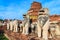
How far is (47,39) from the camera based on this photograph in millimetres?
12148

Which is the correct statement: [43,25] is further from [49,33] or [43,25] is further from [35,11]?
[35,11]

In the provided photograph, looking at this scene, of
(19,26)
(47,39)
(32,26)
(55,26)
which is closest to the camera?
(47,39)

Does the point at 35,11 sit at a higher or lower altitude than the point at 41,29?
higher

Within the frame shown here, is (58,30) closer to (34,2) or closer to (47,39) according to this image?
(47,39)

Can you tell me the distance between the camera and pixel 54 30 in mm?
15086

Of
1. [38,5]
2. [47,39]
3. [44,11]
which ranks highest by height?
[38,5]

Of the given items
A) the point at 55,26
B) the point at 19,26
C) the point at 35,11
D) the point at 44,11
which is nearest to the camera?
the point at 44,11

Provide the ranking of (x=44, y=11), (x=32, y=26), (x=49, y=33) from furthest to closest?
(x=32, y=26), (x=44, y=11), (x=49, y=33)

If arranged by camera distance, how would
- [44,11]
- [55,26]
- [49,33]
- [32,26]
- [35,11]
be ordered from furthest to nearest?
1. [35,11]
2. [32,26]
3. [55,26]
4. [44,11]
5. [49,33]

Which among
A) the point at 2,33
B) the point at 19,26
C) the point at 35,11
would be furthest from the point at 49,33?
the point at 35,11

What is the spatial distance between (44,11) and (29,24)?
4.58m

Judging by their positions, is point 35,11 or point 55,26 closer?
point 55,26

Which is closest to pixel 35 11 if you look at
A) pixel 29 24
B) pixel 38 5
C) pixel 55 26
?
pixel 38 5

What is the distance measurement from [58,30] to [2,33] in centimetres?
1054
